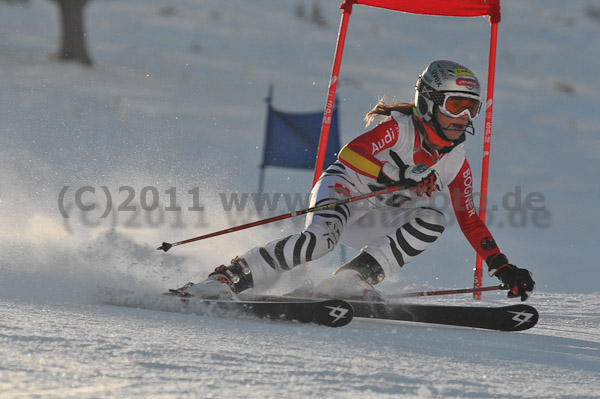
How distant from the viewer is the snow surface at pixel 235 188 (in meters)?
2.30

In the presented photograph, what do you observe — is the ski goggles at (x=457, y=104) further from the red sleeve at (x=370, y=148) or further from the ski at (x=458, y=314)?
the ski at (x=458, y=314)

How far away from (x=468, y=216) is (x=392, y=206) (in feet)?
1.37

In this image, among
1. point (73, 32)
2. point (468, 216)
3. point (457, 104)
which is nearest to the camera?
point (457, 104)

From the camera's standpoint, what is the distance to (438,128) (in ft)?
13.0

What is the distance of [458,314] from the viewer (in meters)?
3.50

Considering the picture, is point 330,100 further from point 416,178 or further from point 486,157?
point 416,178

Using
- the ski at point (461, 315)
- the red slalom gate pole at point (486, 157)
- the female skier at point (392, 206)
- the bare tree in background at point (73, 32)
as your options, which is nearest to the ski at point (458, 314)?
the ski at point (461, 315)

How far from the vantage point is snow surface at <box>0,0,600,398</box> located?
7.54 ft

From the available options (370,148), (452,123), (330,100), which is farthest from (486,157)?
(370,148)

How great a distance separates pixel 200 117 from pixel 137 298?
10.2 meters

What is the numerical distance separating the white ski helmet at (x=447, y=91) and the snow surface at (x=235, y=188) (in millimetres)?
1156

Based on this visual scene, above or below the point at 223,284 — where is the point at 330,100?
above

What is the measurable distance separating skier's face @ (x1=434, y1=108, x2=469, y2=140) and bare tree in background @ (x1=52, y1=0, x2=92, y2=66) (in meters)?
11.9

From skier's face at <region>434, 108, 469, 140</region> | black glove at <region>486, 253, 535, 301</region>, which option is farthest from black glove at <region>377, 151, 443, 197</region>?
black glove at <region>486, 253, 535, 301</region>
